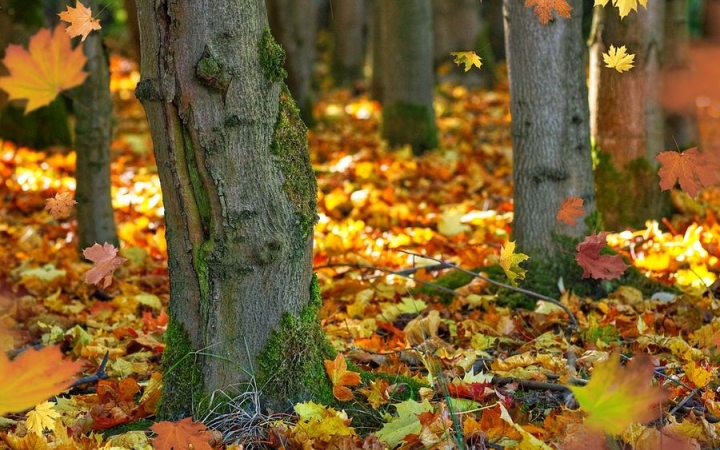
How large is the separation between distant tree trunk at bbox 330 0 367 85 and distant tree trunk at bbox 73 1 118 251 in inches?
393

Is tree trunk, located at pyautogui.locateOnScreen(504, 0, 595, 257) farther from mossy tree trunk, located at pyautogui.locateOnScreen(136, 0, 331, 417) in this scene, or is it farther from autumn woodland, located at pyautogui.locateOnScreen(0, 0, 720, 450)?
mossy tree trunk, located at pyautogui.locateOnScreen(136, 0, 331, 417)

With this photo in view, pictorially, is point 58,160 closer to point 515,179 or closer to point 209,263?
point 515,179

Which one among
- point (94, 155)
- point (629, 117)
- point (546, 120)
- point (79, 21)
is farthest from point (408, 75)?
point (79, 21)

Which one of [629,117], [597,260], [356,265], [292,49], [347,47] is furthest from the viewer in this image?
[347,47]

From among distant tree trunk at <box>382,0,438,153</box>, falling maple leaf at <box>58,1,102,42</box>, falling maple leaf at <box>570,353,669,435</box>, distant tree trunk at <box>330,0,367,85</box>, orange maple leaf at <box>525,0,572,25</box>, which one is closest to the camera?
falling maple leaf at <box>570,353,669,435</box>

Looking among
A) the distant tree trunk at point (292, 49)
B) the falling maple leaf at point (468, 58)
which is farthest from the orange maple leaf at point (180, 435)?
the distant tree trunk at point (292, 49)

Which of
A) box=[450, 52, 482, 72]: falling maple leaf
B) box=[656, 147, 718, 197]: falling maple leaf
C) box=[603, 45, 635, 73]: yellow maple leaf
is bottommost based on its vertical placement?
box=[656, 147, 718, 197]: falling maple leaf

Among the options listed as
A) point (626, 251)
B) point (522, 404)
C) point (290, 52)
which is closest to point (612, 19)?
point (626, 251)

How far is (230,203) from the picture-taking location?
2.62m

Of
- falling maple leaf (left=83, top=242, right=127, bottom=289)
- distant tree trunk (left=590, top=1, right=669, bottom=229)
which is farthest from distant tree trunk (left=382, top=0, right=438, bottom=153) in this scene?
falling maple leaf (left=83, top=242, right=127, bottom=289)

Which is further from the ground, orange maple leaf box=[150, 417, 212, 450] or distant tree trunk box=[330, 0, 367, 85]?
distant tree trunk box=[330, 0, 367, 85]

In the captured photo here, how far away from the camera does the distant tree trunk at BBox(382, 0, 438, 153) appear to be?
8438 millimetres

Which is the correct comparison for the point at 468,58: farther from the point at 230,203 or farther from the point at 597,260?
the point at 230,203

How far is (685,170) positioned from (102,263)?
2.08 meters
